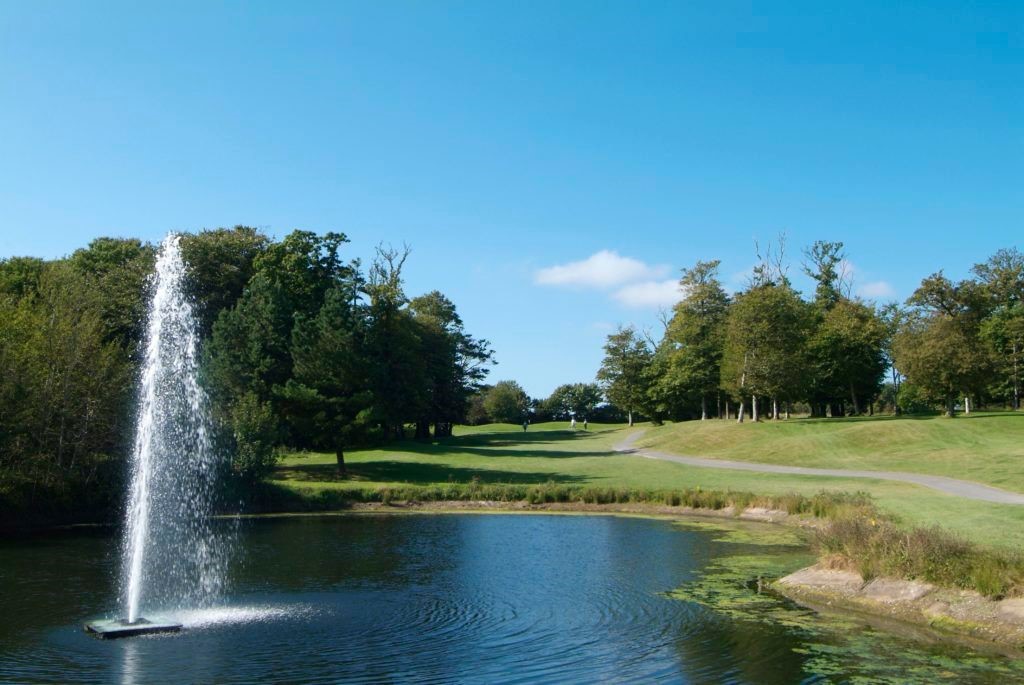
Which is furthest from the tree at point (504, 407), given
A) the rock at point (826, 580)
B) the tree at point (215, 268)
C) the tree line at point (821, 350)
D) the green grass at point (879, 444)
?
the rock at point (826, 580)

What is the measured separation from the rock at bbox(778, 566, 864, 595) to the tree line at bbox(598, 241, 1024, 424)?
57.2 m

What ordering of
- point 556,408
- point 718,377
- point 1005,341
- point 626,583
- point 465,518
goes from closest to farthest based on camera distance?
point 626,583
point 465,518
point 1005,341
point 718,377
point 556,408

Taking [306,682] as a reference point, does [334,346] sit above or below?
above

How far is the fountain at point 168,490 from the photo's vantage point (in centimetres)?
2308

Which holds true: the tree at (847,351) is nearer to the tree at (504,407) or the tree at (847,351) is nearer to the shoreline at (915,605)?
the tree at (504,407)

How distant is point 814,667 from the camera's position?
1634cm

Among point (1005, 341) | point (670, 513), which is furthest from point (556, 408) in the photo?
point (670, 513)

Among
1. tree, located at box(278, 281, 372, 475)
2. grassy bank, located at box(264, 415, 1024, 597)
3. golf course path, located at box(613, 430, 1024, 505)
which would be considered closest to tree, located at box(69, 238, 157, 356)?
tree, located at box(278, 281, 372, 475)

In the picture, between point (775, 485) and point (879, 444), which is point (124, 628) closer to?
point (775, 485)

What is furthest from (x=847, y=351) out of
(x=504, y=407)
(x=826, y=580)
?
(x=826, y=580)

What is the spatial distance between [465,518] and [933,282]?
187 ft

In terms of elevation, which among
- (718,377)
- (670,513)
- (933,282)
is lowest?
(670,513)

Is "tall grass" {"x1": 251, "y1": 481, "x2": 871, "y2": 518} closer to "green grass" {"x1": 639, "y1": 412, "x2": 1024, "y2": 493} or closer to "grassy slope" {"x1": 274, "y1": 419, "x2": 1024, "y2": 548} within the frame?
"grassy slope" {"x1": 274, "y1": 419, "x2": 1024, "y2": 548}

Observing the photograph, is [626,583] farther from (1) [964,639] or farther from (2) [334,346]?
(2) [334,346]
